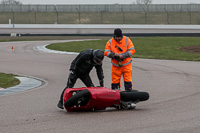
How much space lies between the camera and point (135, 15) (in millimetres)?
66500

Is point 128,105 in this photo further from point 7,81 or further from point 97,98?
point 7,81

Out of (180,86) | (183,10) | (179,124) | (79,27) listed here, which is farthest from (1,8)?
(179,124)

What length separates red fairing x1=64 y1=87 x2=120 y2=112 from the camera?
296 inches

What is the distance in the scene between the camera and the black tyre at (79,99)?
295 inches

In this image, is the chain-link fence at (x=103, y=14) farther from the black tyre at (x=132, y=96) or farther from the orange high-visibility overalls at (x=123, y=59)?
the black tyre at (x=132, y=96)

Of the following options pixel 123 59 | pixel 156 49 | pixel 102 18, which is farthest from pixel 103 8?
pixel 123 59

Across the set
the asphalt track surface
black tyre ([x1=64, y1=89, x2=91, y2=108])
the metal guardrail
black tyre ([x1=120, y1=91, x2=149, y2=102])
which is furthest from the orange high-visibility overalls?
the metal guardrail

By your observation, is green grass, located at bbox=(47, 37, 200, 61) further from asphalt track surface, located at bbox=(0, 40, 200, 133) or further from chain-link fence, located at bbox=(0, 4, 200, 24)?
chain-link fence, located at bbox=(0, 4, 200, 24)

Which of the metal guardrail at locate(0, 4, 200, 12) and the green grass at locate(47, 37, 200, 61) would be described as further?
the metal guardrail at locate(0, 4, 200, 12)

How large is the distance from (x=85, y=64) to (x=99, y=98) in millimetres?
848

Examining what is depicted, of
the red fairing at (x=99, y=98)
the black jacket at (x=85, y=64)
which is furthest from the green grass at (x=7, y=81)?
the red fairing at (x=99, y=98)

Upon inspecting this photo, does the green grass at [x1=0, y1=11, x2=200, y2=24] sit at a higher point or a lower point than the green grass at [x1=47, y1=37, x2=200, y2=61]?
higher

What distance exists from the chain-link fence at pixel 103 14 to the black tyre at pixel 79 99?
53729 mm

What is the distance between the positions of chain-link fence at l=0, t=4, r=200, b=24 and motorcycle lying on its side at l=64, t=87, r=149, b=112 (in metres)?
53.3
